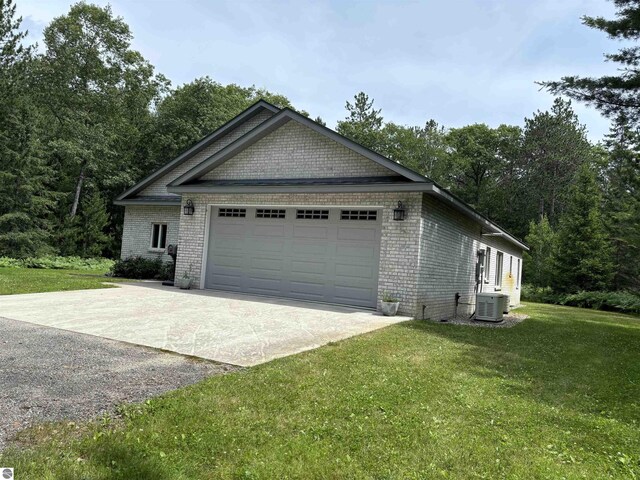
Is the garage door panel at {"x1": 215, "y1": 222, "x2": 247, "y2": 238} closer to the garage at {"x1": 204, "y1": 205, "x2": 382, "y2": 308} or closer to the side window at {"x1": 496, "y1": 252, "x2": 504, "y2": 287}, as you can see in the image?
the garage at {"x1": 204, "y1": 205, "x2": 382, "y2": 308}

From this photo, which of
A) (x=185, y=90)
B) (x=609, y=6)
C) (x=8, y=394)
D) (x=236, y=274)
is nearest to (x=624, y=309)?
(x=609, y=6)

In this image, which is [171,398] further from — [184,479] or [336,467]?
[336,467]

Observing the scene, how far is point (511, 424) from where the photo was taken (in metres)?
3.80

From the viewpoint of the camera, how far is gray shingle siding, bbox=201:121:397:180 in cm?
1157

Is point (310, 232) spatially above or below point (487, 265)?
above

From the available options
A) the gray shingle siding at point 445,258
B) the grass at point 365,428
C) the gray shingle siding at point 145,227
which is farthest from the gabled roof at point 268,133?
the grass at point 365,428

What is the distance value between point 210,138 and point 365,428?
15582 millimetres

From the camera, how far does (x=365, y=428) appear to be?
346cm

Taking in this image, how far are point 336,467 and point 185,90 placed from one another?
111 feet

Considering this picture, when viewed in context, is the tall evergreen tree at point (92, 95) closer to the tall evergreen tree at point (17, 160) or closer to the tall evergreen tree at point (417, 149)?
the tall evergreen tree at point (17, 160)

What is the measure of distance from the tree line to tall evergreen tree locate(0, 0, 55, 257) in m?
0.06

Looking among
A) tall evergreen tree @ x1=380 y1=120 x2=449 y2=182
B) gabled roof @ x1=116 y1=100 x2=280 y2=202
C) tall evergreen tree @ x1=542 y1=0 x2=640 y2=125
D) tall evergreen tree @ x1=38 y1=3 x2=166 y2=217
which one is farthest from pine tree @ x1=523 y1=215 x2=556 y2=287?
tall evergreen tree @ x1=38 y1=3 x2=166 y2=217

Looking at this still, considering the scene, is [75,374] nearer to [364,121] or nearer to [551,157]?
[364,121]

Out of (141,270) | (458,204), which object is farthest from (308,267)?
(141,270)
